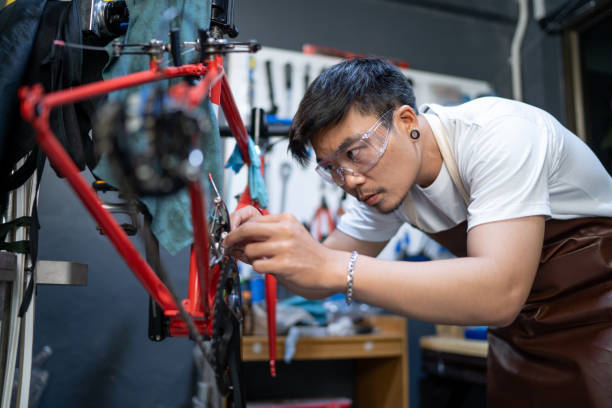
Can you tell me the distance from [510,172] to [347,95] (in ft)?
1.23

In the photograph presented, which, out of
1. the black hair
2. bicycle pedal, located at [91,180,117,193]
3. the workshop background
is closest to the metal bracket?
bicycle pedal, located at [91,180,117,193]

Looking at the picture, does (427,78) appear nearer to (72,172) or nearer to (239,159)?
(239,159)

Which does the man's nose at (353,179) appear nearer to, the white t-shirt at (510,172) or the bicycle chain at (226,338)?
the white t-shirt at (510,172)

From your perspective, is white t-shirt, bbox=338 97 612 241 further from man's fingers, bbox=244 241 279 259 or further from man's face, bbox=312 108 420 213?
man's fingers, bbox=244 241 279 259

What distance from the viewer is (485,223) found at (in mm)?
848

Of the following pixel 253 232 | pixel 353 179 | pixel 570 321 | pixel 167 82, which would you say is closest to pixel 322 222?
pixel 353 179

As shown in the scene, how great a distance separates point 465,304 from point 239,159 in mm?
703

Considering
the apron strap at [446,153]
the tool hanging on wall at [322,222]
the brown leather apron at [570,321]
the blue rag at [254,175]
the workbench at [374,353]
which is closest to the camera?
the brown leather apron at [570,321]

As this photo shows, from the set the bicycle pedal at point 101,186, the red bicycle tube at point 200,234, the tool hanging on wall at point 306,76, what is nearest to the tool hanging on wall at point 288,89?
the tool hanging on wall at point 306,76

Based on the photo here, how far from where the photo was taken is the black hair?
1052mm

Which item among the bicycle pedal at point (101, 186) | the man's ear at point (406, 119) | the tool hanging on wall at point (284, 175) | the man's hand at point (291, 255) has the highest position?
the tool hanging on wall at point (284, 175)

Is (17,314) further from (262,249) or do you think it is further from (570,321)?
(570,321)

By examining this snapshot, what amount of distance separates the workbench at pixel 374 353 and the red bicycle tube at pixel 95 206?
123 centimetres

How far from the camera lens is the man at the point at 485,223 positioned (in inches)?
30.0
